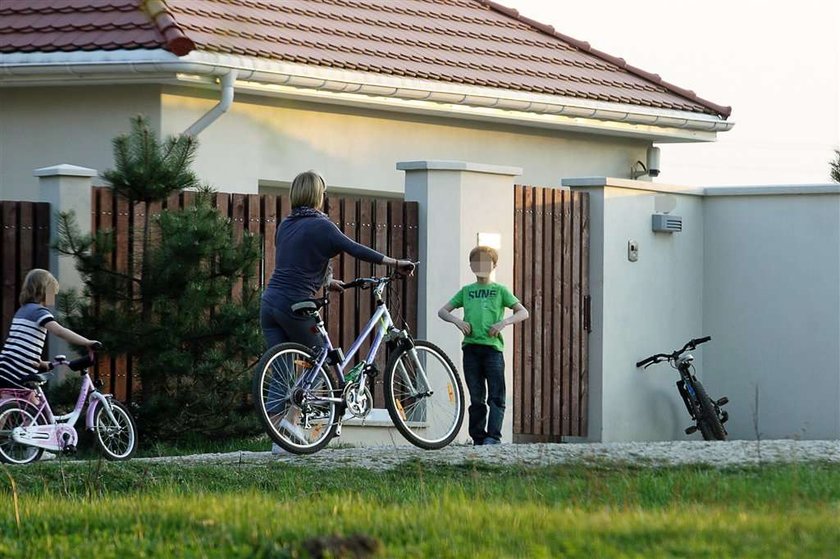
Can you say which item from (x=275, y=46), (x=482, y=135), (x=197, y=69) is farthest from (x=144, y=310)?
(x=482, y=135)

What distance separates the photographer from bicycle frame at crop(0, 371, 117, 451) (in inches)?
443

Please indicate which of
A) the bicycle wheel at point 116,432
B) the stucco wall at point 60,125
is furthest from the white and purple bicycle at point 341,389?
the stucco wall at point 60,125

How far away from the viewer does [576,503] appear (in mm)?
8047

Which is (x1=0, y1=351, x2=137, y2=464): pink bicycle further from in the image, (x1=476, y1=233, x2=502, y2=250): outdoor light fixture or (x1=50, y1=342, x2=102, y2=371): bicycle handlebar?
(x1=476, y1=233, x2=502, y2=250): outdoor light fixture

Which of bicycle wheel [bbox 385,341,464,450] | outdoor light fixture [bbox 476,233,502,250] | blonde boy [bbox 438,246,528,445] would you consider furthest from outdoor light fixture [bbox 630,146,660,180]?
bicycle wheel [bbox 385,341,464,450]

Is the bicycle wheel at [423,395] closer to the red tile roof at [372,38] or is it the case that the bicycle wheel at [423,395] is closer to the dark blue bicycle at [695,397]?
the red tile roof at [372,38]

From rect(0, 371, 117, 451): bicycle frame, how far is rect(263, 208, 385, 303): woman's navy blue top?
1.63m

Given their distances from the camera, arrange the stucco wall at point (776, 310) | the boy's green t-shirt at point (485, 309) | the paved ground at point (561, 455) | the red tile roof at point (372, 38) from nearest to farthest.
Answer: the paved ground at point (561, 455) < the boy's green t-shirt at point (485, 309) < the red tile roof at point (372, 38) < the stucco wall at point (776, 310)

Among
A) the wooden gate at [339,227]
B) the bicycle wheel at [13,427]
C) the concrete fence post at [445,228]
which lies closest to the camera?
the bicycle wheel at [13,427]

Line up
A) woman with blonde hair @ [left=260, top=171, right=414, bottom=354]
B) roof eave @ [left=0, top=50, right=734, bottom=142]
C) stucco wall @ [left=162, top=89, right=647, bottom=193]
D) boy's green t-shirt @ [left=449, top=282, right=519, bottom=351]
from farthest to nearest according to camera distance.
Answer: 1. stucco wall @ [left=162, top=89, right=647, bottom=193]
2. roof eave @ [left=0, top=50, right=734, bottom=142]
3. boy's green t-shirt @ [left=449, top=282, right=519, bottom=351]
4. woman with blonde hair @ [left=260, top=171, right=414, bottom=354]

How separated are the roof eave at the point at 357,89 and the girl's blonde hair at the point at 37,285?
360 cm

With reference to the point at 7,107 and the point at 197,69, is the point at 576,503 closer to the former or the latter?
the point at 197,69

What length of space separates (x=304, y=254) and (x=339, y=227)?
343 cm

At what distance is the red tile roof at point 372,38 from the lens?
15469 mm
